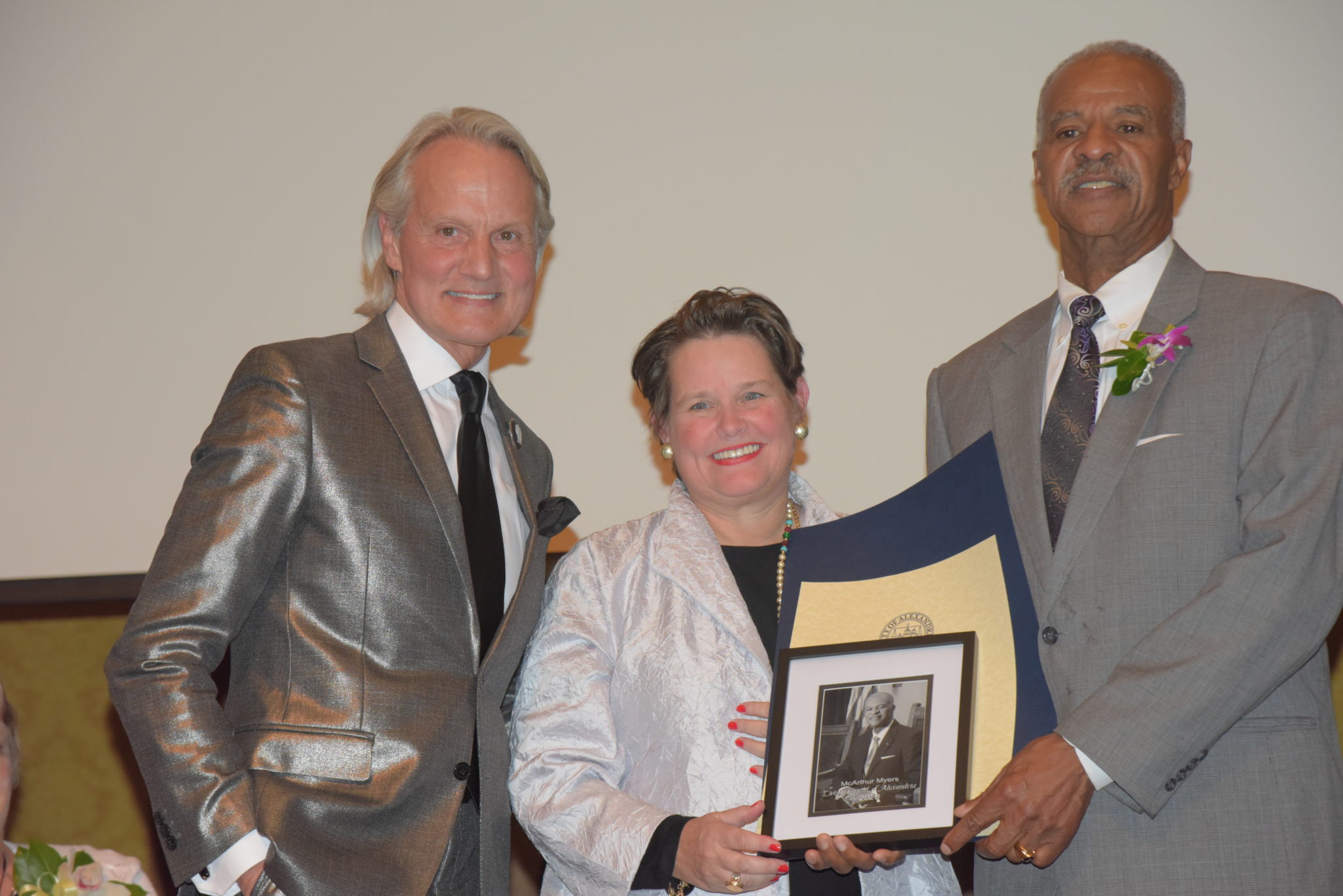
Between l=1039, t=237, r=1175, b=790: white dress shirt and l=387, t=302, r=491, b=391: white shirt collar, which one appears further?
l=387, t=302, r=491, b=391: white shirt collar

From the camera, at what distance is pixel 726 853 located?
71.5 inches

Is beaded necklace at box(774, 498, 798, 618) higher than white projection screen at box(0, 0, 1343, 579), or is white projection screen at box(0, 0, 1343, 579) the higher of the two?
white projection screen at box(0, 0, 1343, 579)

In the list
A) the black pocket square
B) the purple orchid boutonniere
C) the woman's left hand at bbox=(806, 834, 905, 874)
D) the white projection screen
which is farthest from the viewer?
the white projection screen

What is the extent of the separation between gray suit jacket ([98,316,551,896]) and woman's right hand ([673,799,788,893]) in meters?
0.35

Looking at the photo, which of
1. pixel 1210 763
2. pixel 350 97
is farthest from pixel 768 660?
pixel 350 97

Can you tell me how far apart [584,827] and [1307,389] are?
1.33 meters

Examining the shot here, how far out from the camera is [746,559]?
7.46ft

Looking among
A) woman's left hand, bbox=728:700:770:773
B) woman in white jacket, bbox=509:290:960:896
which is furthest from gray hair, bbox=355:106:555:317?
woman's left hand, bbox=728:700:770:773

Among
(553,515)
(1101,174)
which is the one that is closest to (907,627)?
(553,515)

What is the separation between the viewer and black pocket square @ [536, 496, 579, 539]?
2.20 meters

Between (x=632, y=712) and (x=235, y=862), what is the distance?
664 mm

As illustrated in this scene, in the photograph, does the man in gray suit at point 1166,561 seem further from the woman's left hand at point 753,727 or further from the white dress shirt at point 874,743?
the woman's left hand at point 753,727

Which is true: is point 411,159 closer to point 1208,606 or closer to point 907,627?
point 907,627

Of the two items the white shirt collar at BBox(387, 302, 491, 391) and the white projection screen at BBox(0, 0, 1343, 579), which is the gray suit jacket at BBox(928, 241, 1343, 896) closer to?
the white shirt collar at BBox(387, 302, 491, 391)
